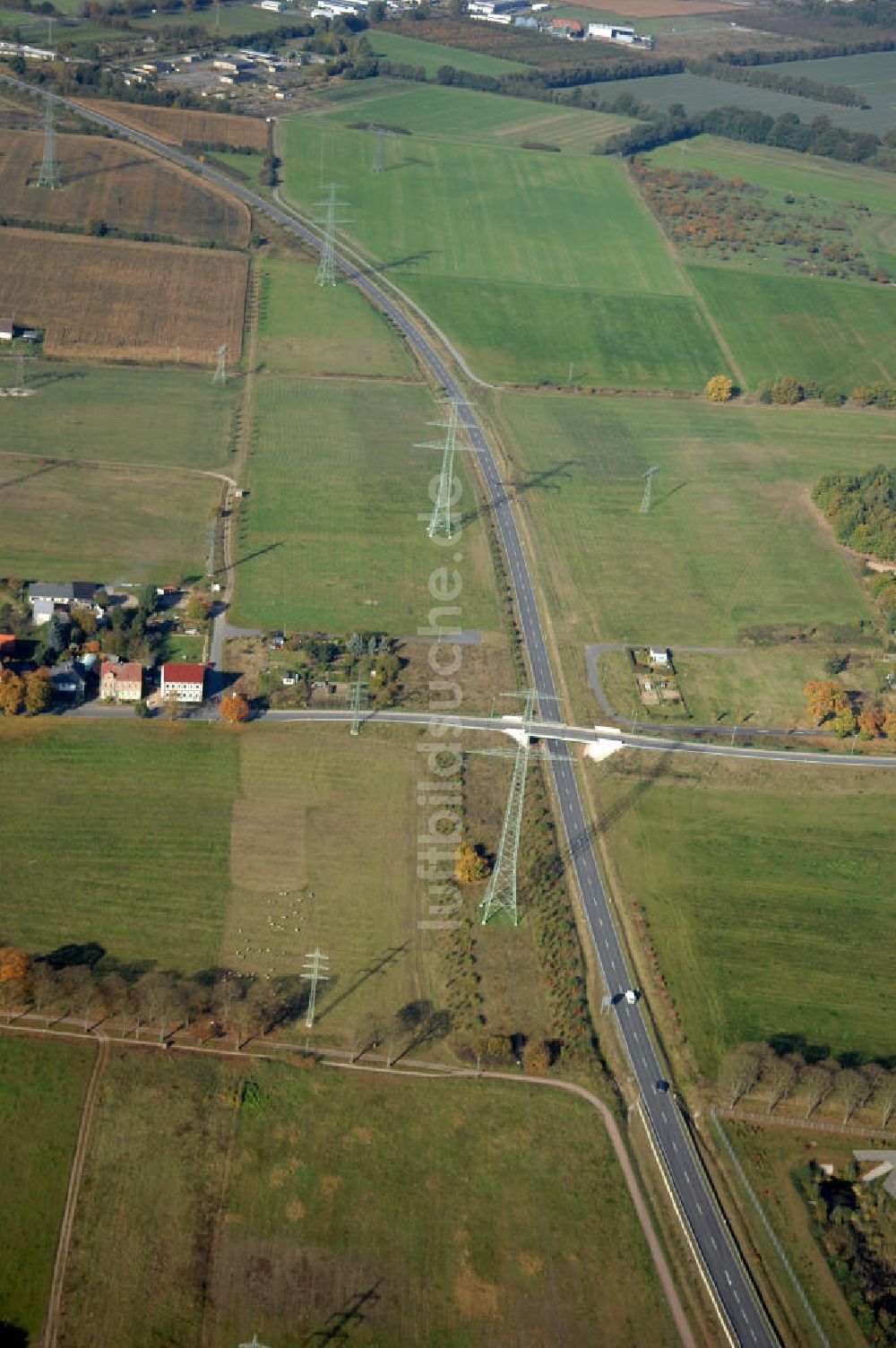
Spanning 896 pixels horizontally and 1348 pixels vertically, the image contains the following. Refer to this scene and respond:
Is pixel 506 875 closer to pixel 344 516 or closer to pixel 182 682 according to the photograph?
pixel 182 682

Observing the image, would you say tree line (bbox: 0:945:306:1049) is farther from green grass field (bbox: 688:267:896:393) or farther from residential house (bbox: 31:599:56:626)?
green grass field (bbox: 688:267:896:393)

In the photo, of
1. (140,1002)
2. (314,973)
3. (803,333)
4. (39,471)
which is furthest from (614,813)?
(803,333)

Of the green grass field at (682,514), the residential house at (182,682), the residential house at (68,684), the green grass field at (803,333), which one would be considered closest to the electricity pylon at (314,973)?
the residential house at (182,682)

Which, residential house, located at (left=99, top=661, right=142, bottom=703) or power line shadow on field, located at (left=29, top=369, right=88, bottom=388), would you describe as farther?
power line shadow on field, located at (left=29, top=369, right=88, bottom=388)

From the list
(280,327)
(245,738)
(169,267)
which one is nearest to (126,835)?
(245,738)

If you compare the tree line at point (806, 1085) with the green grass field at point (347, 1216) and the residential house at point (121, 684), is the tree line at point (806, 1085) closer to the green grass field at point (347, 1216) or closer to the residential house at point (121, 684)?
the green grass field at point (347, 1216)

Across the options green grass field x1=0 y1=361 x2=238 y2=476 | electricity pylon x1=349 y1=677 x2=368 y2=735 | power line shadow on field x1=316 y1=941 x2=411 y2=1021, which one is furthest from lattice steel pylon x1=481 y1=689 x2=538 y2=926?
green grass field x1=0 y1=361 x2=238 y2=476

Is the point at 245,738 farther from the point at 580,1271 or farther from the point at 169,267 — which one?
the point at 169,267
